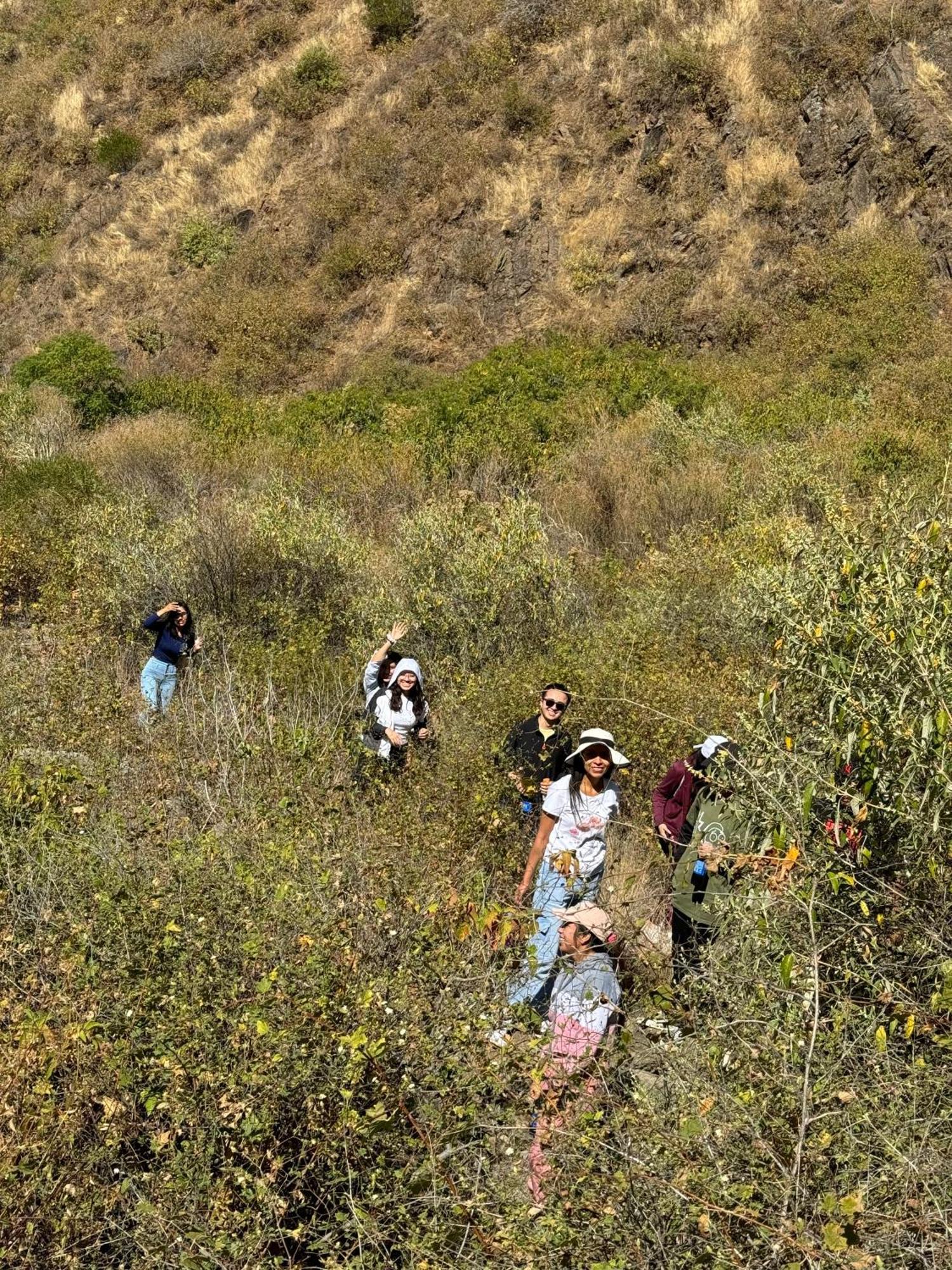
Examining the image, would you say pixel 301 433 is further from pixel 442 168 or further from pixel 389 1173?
pixel 389 1173

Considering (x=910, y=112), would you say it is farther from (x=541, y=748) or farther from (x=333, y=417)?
(x=541, y=748)

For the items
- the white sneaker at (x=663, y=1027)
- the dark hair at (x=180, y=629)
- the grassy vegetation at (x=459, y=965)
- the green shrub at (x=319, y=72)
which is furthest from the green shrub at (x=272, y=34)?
the white sneaker at (x=663, y=1027)

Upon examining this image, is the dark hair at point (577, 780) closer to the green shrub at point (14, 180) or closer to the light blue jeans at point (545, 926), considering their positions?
the light blue jeans at point (545, 926)

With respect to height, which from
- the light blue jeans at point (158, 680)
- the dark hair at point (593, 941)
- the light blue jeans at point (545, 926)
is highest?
the dark hair at point (593, 941)

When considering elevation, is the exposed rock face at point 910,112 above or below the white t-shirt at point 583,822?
below

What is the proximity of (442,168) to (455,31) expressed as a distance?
16.6 feet

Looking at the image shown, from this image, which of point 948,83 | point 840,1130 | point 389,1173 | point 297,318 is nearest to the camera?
point 840,1130

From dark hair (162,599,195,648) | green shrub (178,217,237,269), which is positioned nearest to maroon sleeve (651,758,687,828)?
dark hair (162,599,195,648)

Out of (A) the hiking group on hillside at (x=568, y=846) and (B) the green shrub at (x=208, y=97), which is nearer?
(A) the hiking group on hillside at (x=568, y=846)

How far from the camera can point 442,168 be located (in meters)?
25.3

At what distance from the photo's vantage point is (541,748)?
6727 millimetres

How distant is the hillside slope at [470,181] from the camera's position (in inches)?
863

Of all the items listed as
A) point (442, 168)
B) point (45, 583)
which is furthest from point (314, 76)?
point (45, 583)

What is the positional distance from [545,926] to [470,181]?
885 inches
